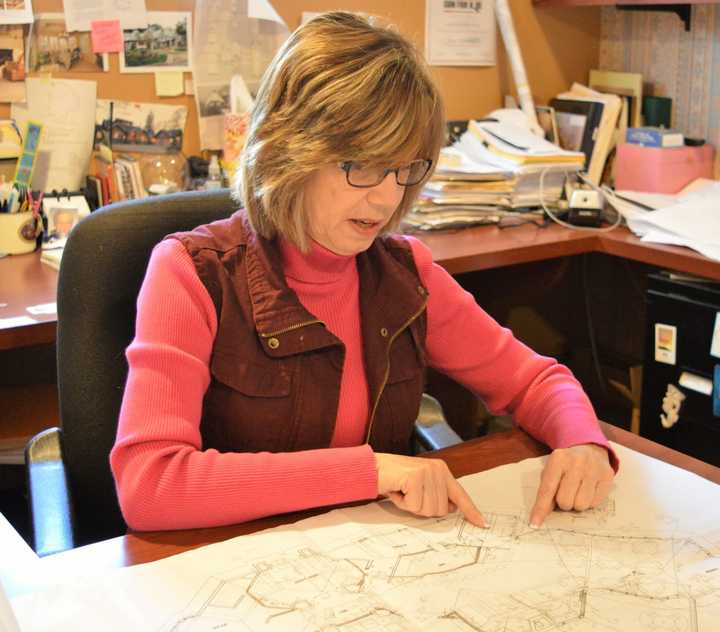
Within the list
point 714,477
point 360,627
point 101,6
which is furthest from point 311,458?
point 101,6

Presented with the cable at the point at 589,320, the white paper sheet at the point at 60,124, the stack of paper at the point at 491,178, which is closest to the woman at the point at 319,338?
the stack of paper at the point at 491,178

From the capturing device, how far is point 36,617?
80cm

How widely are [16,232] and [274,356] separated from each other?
958 millimetres

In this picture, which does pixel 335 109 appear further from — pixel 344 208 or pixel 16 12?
pixel 16 12

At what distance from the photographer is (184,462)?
993 millimetres

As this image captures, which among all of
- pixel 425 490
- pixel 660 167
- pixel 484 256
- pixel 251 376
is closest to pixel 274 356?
pixel 251 376

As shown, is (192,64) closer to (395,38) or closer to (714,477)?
(395,38)

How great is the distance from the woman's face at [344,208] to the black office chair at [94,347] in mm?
204

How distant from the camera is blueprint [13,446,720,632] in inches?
31.8

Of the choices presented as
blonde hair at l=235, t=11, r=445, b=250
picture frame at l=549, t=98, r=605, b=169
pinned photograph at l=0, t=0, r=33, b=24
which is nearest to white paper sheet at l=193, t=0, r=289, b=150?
pinned photograph at l=0, t=0, r=33, b=24

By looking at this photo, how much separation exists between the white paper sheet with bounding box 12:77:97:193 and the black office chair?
93cm

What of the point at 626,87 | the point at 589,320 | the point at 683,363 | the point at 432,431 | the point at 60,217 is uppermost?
the point at 626,87

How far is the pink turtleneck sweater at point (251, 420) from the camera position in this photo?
0.97m

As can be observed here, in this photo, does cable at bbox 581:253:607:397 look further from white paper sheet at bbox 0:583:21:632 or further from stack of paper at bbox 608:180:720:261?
white paper sheet at bbox 0:583:21:632
